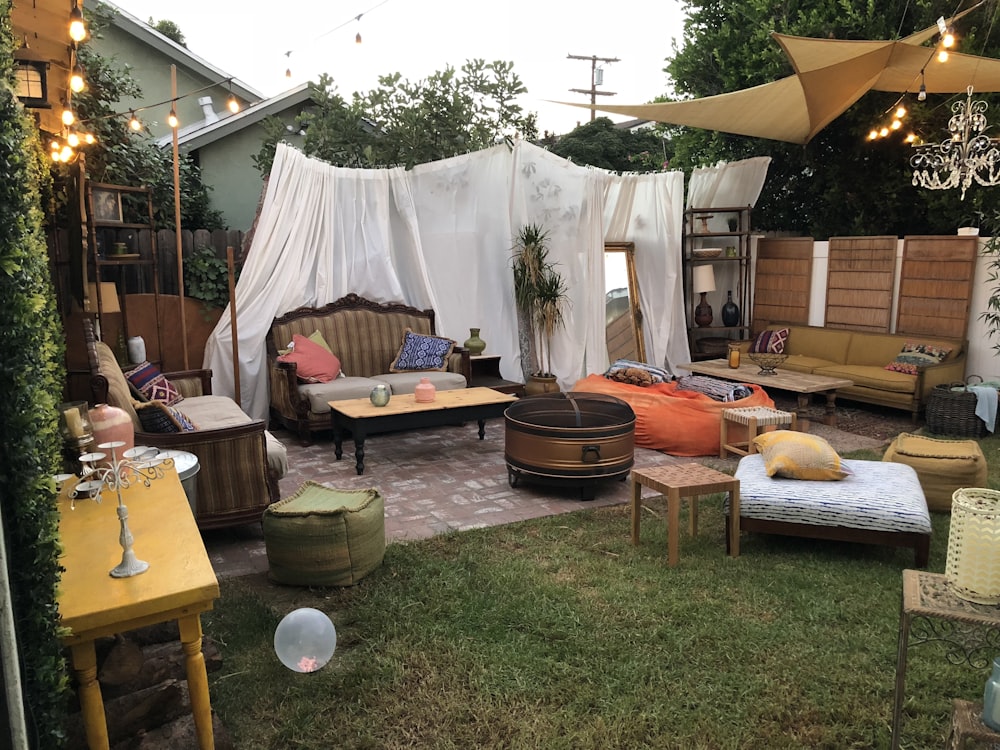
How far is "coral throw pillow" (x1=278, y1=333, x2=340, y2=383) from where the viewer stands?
20.7 feet

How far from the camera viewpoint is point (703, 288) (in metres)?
8.80

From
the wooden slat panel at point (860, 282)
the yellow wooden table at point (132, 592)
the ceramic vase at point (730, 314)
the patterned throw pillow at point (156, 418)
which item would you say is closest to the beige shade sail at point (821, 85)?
the wooden slat panel at point (860, 282)

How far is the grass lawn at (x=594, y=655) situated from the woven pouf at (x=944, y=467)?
0.66 metres

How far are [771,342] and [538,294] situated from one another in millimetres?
2989

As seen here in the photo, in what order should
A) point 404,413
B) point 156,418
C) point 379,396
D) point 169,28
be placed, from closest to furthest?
point 156,418 < point 404,413 < point 379,396 < point 169,28

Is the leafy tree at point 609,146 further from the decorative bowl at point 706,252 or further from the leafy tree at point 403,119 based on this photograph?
the leafy tree at point 403,119

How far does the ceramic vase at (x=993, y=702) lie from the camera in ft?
5.64

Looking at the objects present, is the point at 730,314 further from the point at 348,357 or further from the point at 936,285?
the point at 348,357

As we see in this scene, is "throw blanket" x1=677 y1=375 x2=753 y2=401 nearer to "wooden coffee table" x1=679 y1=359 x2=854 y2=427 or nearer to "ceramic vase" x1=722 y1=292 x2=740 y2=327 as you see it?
"wooden coffee table" x1=679 y1=359 x2=854 y2=427

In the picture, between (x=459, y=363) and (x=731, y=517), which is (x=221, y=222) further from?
(x=731, y=517)

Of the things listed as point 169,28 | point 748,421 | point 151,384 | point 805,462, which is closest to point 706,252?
point 748,421

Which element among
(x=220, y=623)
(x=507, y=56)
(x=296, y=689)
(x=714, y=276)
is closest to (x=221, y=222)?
(x=507, y=56)

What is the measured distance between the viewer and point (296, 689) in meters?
2.60

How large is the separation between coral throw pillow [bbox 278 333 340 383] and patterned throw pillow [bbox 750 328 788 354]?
4.95 metres
